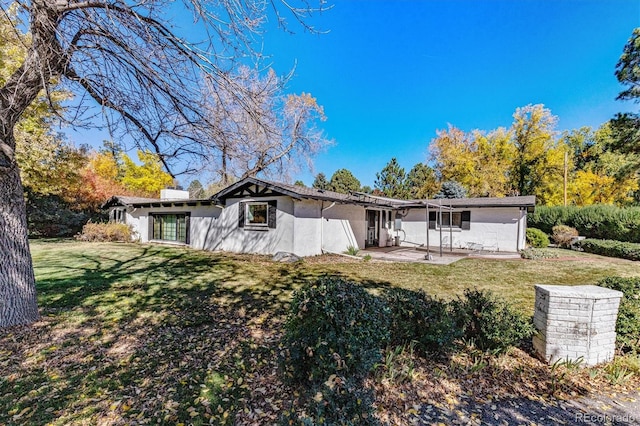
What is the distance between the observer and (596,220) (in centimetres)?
1573

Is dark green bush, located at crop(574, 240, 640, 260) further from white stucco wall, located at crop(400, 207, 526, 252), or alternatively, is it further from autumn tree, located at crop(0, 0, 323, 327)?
autumn tree, located at crop(0, 0, 323, 327)

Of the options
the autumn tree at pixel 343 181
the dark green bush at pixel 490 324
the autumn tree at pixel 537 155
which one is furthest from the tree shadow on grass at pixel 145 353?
the autumn tree at pixel 343 181

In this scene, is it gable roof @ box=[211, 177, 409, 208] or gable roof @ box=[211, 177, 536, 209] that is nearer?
gable roof @ box=[211, 177, 409, 208]

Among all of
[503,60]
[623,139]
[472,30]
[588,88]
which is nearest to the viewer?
[472,30]

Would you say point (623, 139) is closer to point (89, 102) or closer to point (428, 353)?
point (428, 353)

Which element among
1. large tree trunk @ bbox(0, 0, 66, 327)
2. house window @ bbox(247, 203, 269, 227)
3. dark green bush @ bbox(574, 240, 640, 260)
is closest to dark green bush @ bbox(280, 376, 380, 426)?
large tree trunk @ bbox(0, 0, 66, 327)

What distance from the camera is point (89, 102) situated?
3.42m

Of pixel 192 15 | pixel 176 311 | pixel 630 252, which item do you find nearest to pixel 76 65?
pixel 192 15

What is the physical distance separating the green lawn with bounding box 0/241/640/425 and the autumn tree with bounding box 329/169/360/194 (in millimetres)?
25215

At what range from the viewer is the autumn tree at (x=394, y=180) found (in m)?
31.2

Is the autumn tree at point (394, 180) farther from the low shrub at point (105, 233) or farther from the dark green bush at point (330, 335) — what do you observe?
the dark green bush at point (330, 335)

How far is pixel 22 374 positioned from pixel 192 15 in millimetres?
4308

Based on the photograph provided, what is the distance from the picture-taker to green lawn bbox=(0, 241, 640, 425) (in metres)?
2.53

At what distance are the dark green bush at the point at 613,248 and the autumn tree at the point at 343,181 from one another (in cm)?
2211
